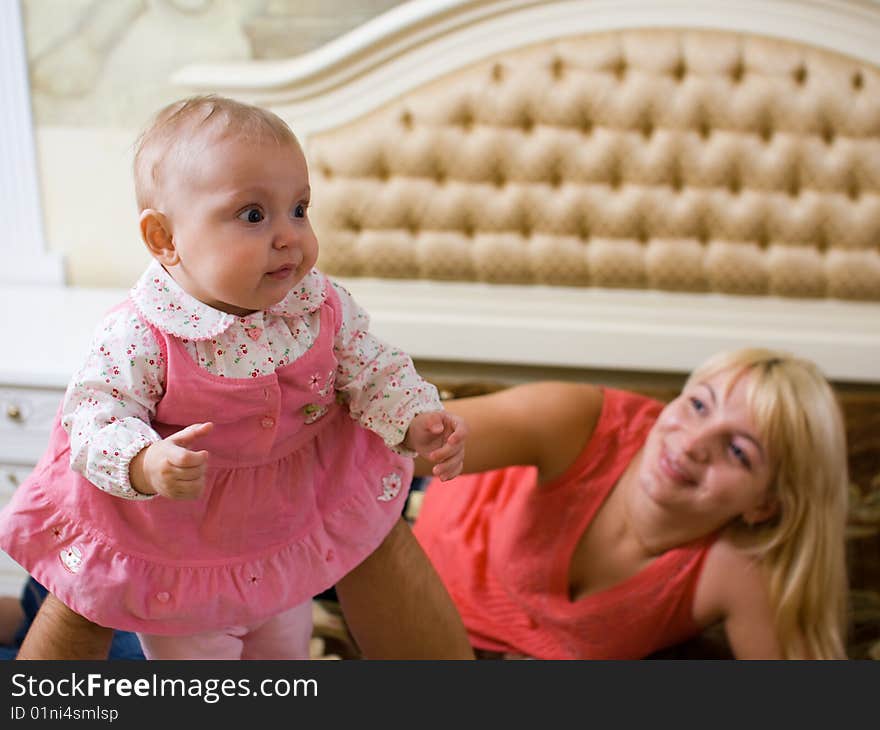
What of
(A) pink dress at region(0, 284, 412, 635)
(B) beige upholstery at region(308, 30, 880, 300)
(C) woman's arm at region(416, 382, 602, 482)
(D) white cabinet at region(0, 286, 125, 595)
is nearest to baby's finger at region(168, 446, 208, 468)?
(A) pink dress at region(0, 284, 412, 635)

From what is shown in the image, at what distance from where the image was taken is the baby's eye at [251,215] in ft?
2.90

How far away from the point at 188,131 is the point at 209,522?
0.40 metres

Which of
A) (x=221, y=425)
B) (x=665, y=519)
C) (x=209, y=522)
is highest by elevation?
(x=221, y=425)

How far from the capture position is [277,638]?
117 cm

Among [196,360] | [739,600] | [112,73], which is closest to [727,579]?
[739,600]

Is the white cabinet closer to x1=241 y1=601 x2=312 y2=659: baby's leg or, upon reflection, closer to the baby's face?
x1=241 y1=601 x2=312 y2=659: baby's leg

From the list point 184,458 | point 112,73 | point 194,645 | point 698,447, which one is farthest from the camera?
point 112,73

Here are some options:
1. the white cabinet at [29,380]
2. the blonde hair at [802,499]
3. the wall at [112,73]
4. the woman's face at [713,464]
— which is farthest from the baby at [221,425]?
the wall at [112,73]

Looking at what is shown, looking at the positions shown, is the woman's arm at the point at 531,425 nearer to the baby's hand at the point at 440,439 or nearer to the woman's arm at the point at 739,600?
the woman's arm at the point at 739,600

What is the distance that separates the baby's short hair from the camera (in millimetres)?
878

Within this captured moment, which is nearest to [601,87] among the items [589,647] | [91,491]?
[589,647]

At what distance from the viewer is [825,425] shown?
158 cm

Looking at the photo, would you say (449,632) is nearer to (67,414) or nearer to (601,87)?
(67,414)

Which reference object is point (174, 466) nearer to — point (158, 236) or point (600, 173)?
point (158, 236)
